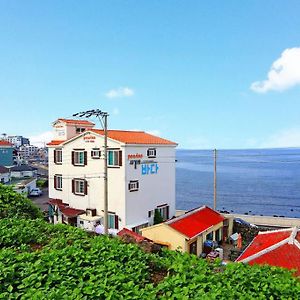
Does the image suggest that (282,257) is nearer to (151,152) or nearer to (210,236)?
(210,236)

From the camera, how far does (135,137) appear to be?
23.5 metres

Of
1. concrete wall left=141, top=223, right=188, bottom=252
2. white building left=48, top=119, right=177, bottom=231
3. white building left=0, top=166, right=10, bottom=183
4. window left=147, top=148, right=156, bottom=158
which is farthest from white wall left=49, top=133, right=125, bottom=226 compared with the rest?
white building left=0, top=166, right=10, bottom=183

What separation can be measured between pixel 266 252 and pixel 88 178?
14.0m

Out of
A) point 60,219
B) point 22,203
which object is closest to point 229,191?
point 60,219

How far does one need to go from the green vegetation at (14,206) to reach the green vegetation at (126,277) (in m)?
4.54

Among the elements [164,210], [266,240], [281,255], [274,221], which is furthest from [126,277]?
[274,221]

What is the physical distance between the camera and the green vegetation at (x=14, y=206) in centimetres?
902

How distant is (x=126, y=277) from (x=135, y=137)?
782 inches

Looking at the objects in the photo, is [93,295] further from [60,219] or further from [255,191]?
[255,191]

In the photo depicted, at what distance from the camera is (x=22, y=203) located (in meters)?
9.81

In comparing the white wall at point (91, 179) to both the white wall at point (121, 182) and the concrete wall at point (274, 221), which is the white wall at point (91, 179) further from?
the concrete wall at point (274, 221)

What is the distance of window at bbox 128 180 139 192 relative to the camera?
21.3m

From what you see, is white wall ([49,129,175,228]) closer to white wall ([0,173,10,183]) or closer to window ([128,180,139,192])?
window ([128,180,139,192])

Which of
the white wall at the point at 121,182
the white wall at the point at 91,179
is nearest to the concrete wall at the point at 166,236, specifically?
the white wall at the point at 121,182
